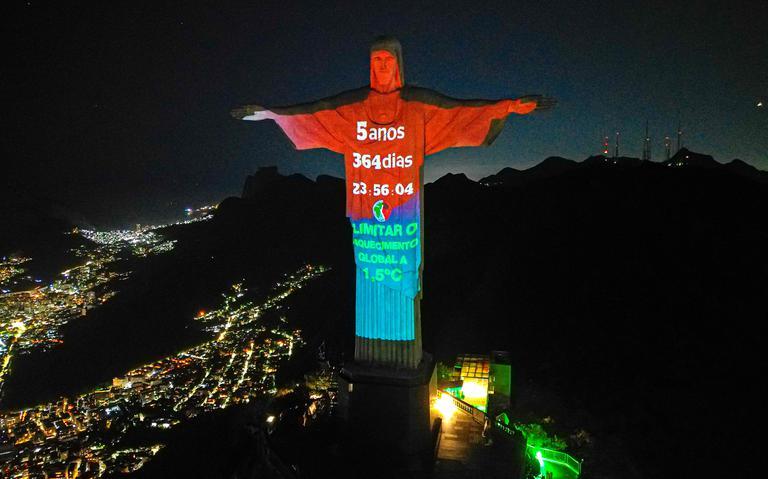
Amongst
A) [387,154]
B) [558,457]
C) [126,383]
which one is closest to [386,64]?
[387,154]

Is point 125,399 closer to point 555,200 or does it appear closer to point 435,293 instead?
point 435,293

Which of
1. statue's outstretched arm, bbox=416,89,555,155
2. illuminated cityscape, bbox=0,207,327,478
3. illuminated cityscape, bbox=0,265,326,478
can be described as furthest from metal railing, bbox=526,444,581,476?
illuminated cityscape, bbox=0,265,326,478

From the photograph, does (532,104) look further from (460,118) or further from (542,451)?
(542,451)

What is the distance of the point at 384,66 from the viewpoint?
26.6 feet

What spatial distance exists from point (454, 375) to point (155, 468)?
10518mm

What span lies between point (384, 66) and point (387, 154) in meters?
1.58

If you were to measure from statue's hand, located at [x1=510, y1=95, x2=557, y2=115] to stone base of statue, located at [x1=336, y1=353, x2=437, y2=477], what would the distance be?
526 cm

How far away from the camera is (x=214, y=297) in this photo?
4250 centimetres

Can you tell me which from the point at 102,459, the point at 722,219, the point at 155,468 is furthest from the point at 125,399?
the point at 722,219

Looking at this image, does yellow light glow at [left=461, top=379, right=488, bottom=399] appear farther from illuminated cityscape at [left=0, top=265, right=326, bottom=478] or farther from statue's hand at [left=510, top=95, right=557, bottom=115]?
illuminated cityscape at [left=0, top=265, right=326, bottom=478]

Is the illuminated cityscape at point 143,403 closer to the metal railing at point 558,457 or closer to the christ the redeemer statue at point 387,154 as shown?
the christ the redeemer statue at point 387,154

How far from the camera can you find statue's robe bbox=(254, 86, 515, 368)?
8203 mm

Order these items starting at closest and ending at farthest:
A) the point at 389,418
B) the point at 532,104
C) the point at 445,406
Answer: the point at 532,104
the point at 389,418
the point at 445,406

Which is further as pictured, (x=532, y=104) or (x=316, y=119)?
(x=316, y=119)
